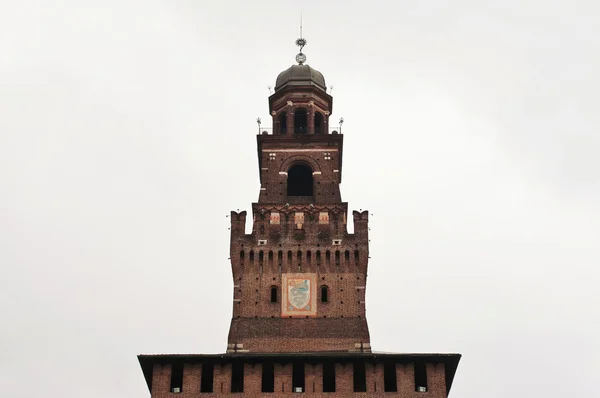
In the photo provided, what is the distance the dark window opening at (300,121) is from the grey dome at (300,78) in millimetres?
2241

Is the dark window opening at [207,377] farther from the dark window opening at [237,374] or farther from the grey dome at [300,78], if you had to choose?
the grey dome at [300,78]

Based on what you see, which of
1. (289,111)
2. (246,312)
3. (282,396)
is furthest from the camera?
(289,111)

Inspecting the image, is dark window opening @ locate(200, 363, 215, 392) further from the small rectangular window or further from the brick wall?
A: the small rectangular window

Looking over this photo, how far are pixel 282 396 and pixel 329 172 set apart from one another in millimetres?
20471

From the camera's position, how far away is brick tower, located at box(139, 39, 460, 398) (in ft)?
194

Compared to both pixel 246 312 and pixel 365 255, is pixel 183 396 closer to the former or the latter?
pixel 246 312

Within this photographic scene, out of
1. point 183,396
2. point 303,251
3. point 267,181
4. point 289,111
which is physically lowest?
point 183,396

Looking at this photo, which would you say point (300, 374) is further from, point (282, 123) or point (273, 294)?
point (282, 123)

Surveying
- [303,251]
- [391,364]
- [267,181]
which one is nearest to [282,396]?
[391,364]

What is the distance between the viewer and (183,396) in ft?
192

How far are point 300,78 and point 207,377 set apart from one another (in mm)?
27884

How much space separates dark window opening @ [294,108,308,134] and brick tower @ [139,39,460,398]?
0.31 ft

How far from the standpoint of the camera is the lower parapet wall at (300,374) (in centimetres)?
5875

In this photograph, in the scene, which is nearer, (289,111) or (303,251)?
(303,251)
